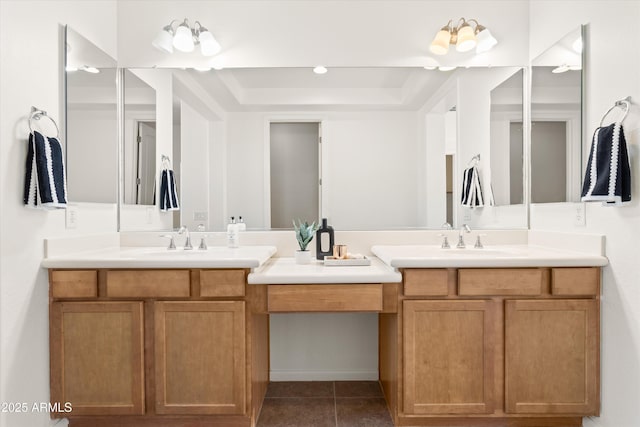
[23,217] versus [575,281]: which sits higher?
[23,217]

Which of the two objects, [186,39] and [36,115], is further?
[186,39]

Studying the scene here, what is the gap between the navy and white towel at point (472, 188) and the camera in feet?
8.20

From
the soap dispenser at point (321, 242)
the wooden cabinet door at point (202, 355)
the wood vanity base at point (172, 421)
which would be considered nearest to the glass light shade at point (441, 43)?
the soap dispenser at point (321, 242)

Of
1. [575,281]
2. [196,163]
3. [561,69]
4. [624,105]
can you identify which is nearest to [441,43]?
[561,69]

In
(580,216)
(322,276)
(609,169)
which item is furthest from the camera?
(580,216)

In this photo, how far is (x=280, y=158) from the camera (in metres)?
2.51

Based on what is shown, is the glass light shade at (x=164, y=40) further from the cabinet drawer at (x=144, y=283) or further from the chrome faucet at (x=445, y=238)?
the chrome faucet at (x=445, y=238)

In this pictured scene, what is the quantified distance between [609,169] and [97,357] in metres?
2.38

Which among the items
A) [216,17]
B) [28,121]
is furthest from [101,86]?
[216,17]

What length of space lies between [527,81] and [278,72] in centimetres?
152

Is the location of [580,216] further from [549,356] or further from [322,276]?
[322,276]

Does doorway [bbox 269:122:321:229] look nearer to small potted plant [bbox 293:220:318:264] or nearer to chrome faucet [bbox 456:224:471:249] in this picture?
small potted plant [bbox 293:220:318:264]

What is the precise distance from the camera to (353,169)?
251cm

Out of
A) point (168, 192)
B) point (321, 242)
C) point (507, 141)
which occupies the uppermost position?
point (507, 141)
